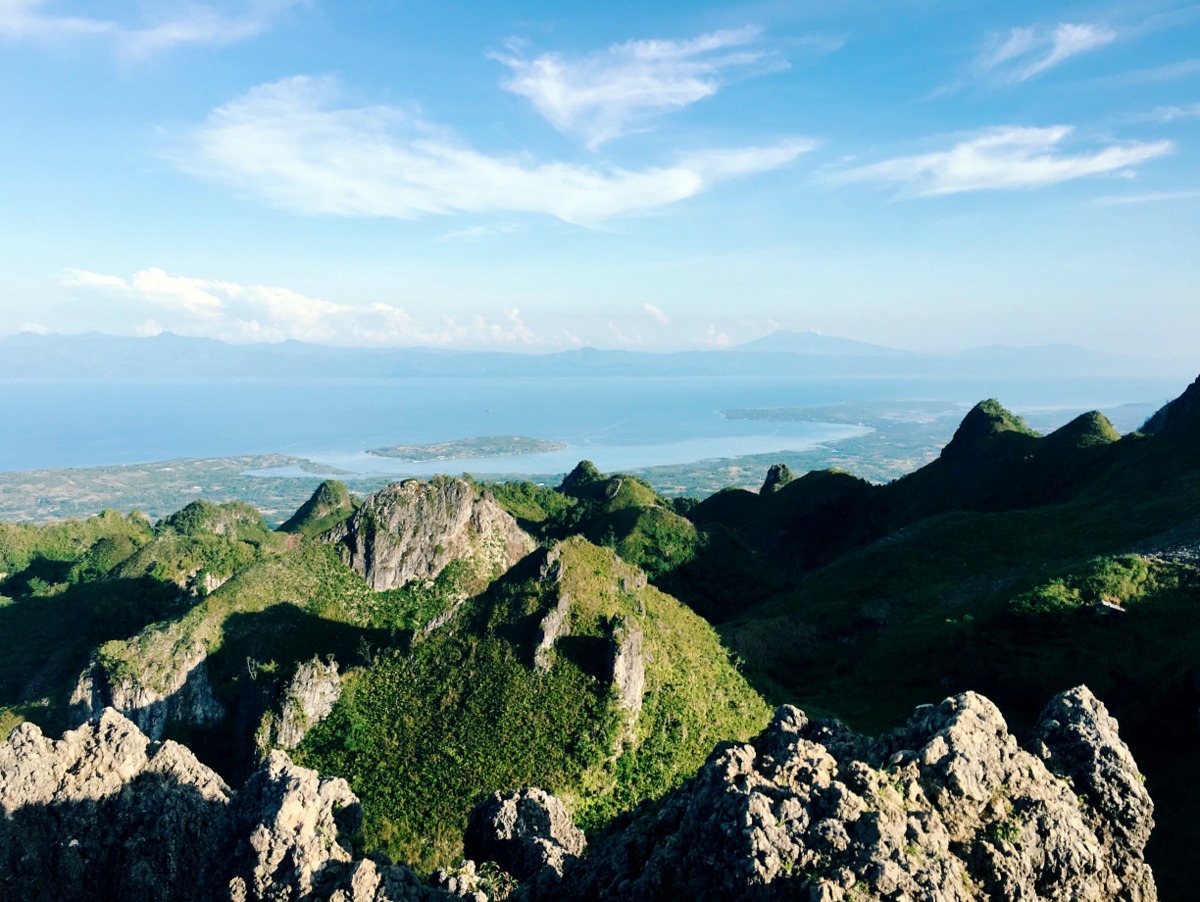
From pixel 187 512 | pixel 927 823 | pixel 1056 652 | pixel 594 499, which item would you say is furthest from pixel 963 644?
pixel 187 512

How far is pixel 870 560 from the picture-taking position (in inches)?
2170

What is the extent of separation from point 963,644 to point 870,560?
60.6 feet

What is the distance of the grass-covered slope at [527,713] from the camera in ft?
84.2

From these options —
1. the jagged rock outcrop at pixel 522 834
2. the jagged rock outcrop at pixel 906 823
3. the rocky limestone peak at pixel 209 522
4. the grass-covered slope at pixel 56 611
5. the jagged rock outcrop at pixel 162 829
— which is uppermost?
the jagged rock outcrop at pixel 906 823

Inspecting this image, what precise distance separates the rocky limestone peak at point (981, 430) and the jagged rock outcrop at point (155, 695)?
78.4 metres

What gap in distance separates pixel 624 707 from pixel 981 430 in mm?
71426

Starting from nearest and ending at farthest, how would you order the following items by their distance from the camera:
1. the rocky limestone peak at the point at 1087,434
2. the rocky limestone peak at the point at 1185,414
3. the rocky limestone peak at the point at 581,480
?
the rocky limestone peak at the point at 1185,414 → the rocky limestone peak at the point at 1087,434 → the rocky limestone peak at the point at 581,480

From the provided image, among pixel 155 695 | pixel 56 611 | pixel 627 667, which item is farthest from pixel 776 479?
pixel 56 611

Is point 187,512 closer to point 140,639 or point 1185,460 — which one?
point 140,639

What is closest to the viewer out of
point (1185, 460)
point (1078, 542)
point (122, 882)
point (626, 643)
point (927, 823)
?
point (927, 823)

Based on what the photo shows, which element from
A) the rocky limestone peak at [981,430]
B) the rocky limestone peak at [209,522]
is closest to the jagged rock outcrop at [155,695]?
the rocky limestone peak at [209,522]

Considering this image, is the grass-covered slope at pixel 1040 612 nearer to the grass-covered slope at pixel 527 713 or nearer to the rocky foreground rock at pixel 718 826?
the grass-covered slope at pixel 527 713

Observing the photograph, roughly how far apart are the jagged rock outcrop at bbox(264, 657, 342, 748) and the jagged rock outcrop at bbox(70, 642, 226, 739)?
24.9 feet

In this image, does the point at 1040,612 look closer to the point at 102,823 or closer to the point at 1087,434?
the point at 102,823
